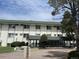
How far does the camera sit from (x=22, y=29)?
205 ft

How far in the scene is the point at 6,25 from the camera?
62.4 meters

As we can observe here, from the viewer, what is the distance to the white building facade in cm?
6184

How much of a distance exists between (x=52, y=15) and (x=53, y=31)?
37.7m

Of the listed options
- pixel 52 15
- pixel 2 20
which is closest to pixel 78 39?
pixel 52 15

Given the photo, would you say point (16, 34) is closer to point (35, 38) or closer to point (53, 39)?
point (35, 38)

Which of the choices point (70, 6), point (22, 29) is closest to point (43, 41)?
point (22, 29)

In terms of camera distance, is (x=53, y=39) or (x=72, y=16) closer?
(x=72, y=16)

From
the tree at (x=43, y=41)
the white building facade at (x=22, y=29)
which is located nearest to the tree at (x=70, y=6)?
the tree at (x=43, y=41)

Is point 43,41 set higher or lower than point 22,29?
lower

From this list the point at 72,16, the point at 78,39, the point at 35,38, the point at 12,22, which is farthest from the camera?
the point at 12,22

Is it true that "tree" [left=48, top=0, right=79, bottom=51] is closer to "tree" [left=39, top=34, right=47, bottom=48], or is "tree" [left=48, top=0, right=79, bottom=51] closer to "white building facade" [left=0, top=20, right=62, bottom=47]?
"tree" [left=39, top=34, right=47, bottom=48]

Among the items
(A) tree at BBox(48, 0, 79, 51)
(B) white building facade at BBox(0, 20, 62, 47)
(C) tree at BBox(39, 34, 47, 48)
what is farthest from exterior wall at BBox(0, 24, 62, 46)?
(A) tree at BBox(48, 0, 79, 51)

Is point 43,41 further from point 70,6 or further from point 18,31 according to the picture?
point 70,6

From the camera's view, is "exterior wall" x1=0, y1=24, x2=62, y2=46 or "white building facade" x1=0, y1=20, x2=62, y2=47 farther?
"white building facade" x1=0, y1=20, x2=62, y2=47
